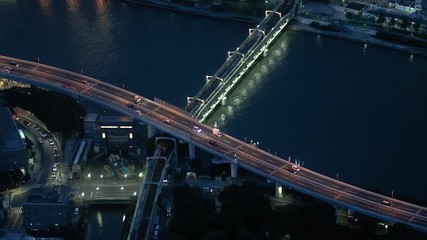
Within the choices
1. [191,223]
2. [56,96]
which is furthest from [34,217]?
[56,96]

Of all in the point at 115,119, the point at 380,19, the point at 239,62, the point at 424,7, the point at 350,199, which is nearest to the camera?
the point at 350,199

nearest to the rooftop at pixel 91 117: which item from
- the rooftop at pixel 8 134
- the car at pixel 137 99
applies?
the car at pixel 137 99

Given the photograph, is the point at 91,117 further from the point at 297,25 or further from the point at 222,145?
the point at 297,25

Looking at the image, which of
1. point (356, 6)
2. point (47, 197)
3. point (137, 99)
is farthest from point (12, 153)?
point (356, 6)

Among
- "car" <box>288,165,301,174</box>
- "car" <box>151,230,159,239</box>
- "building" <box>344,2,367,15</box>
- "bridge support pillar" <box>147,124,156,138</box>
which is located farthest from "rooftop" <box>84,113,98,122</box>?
"building" <box>344,2,367,15</box>

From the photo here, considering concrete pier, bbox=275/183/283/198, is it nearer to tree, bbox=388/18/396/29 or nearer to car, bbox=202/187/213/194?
car, bbox=202/187/213/194

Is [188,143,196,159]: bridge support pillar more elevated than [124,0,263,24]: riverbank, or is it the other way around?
[124,0,263,24]: riverbank

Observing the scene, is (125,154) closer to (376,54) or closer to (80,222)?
(80,222)

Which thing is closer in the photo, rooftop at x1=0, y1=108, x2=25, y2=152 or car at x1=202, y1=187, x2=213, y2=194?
car at x1=202, y1=187, x2=213, y2=194
